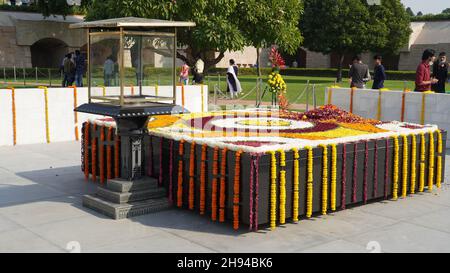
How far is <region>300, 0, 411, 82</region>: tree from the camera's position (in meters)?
48.5

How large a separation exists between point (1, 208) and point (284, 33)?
80.5 feet

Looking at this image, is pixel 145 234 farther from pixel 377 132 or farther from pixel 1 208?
pixel 377 132

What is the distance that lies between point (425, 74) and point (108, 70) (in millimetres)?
9828

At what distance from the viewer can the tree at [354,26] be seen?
159ft

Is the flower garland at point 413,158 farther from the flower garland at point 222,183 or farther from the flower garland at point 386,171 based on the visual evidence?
the flower garland at point 222,183

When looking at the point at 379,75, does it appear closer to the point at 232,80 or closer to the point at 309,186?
the point at 232,80

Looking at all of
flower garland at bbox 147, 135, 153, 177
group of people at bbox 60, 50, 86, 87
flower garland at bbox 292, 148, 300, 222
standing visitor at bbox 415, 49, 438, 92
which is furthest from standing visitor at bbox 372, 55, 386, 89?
group of people at bbox 60, 50, 86, 87

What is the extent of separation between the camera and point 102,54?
25.9 ft

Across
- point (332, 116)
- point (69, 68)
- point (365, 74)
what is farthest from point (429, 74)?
point (69, 68)

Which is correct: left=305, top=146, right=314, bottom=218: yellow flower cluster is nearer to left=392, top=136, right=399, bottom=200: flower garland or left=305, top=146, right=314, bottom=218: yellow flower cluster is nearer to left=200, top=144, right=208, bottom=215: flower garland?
left=200, top=144, right=208, bottom=215: flower garland

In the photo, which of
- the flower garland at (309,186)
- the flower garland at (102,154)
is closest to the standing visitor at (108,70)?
the flower garland at (102,154)

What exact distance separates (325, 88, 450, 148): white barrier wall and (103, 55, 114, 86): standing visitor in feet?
29.6

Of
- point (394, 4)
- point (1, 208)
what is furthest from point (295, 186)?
point (394, 4)

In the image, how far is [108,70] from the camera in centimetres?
806
